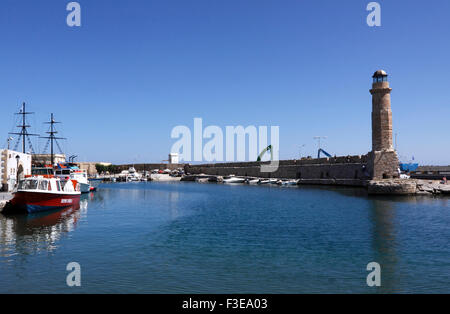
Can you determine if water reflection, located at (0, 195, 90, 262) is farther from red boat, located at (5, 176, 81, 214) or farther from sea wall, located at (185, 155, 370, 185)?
sea wall, located at (185, 155, 370, 185)

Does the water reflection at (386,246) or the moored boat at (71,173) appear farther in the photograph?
the moored boat at (71,173)

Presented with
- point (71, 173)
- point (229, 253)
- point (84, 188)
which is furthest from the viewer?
point (84, 188)

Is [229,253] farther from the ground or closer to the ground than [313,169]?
closer to the ground

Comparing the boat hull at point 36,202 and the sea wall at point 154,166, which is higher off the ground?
the sea wall at point 154,166

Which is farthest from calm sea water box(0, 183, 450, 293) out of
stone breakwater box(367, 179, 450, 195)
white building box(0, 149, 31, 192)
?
stone breakwater box(367, 179, 450, 195)

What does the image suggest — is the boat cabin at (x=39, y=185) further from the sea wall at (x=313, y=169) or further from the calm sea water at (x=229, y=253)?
the sea wall at (x=313, y=169)

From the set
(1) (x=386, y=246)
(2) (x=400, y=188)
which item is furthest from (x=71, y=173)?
(2) (x=400, y=188)

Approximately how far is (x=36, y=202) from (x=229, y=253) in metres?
17.0

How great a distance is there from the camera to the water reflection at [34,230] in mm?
14162

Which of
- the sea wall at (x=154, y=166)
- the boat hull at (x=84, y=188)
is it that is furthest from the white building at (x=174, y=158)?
the boat hull at (x=84, y=188)

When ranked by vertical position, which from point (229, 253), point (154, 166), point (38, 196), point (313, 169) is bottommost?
point (229, 253)

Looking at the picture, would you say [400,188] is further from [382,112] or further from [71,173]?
[71,173]

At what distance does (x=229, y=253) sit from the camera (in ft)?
44.4
